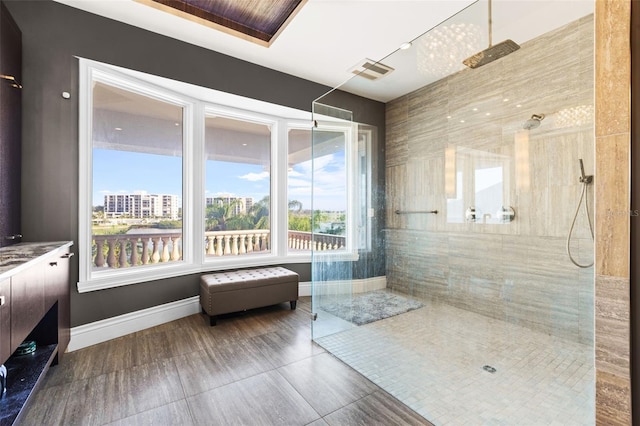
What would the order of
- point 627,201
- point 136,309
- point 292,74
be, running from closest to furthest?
1. point 627,201
2. point 136,309
3. point 292,74

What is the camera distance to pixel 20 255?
165 centimetres

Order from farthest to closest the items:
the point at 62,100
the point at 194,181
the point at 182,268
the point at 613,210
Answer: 1. the point at 194,181
2. the point at 182,268
3. the point at 62,100
4. the point at 613,210

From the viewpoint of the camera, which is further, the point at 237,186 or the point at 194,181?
the point at 237,186

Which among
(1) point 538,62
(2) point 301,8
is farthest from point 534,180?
(2) point 301,8

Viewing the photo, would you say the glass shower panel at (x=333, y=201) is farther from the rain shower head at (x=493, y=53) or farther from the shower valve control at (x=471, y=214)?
the rain shower head at (x=493, y=53)

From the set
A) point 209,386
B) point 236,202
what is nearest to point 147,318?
point 209,386

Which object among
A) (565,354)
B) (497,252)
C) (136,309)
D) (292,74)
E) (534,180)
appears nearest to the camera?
(565,354)

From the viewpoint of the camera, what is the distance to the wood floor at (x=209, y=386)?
163cm

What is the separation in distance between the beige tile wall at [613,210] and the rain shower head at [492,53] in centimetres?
151

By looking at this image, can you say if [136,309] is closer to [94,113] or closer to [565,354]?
[94,113]

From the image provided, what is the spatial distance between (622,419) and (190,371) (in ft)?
7.58

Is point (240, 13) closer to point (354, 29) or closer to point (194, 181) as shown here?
point (354, 29)

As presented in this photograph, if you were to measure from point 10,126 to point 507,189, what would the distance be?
3.86m

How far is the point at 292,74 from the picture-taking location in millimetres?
3570
